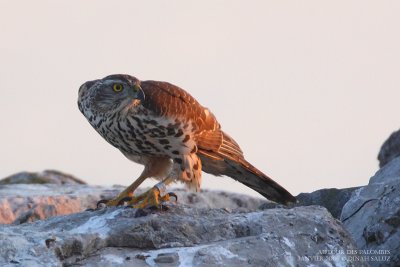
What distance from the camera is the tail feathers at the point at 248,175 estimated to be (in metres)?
10.3

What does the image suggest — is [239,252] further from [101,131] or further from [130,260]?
[101,131]

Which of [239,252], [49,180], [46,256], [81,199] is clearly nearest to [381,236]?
[239,252]

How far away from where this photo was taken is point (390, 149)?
10617 mm

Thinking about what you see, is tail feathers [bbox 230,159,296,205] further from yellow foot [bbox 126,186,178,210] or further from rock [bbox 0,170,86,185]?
rock [bbox 0,170,86,185]

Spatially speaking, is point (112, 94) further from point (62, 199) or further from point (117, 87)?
point (62, 199)

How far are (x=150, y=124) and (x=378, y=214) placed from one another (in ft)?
7.21

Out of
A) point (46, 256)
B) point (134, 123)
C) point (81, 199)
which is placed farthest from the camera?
point (81, 199)

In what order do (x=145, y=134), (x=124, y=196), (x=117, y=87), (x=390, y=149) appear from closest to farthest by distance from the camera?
1. (x=124, y=196)
2. (x=145, y=134)
3. (x=117, y=87)
4. (x=390, y=149)

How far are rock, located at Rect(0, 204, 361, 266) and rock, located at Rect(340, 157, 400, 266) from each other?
28.4 inches

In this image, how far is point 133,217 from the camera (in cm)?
717

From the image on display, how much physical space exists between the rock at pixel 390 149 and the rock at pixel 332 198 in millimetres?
1256

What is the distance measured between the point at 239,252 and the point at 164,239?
51cm

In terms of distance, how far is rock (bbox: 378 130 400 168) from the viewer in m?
10.5

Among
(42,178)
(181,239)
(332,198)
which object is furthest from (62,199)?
(181,239)
